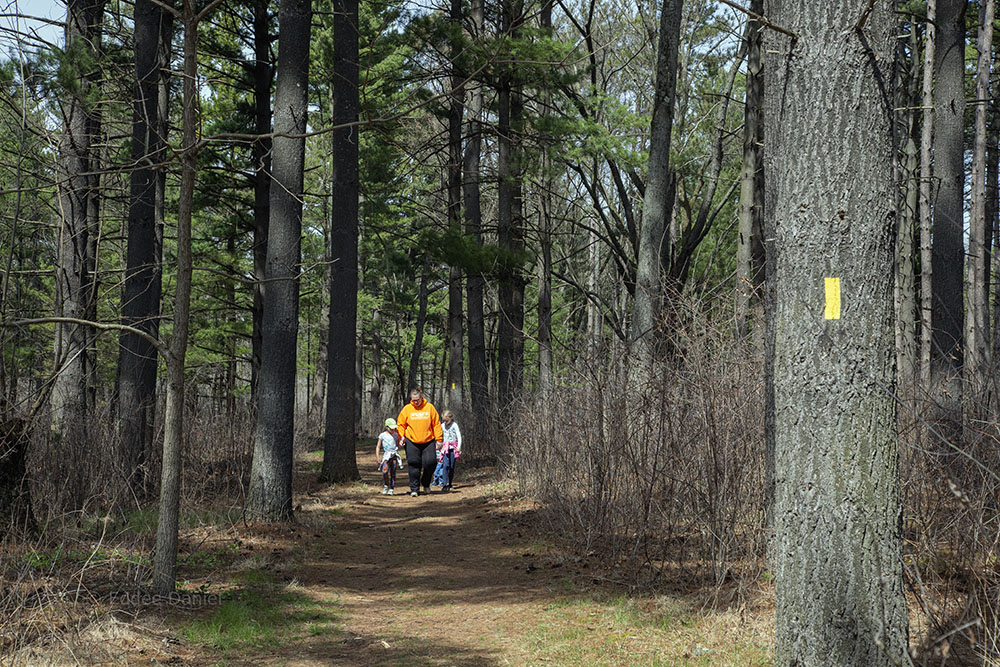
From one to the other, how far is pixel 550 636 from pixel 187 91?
4667 mm

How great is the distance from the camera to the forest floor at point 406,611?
5035mm

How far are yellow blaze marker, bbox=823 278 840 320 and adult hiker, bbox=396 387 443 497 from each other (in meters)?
10.3

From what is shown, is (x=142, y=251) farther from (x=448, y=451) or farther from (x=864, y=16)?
(x=864, y=16)

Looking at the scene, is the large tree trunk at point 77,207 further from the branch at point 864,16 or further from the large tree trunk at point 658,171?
the branch at point 864,16

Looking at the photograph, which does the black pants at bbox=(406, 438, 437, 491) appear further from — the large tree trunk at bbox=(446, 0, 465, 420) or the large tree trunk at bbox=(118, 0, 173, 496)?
the large tree trunk at bbox=(446, 0, 465, 420)

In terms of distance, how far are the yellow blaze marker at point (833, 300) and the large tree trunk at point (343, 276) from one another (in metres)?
11.0

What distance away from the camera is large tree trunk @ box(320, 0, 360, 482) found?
14008mm

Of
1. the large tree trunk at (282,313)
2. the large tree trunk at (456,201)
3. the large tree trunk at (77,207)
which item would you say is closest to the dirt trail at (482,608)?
the large tree trunk at (282,313)

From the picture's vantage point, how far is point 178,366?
18.5 feet

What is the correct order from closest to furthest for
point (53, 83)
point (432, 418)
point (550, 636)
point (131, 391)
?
1. point (550, 636)
2. point (53, 83)
3. point (131, 391)
4. point (432, 418)

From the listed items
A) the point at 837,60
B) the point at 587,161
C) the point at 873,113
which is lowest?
the point at 873,113

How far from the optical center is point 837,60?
397cm

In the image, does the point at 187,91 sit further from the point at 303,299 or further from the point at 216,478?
the point at 303,299

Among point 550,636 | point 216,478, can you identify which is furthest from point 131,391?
point 550,636
